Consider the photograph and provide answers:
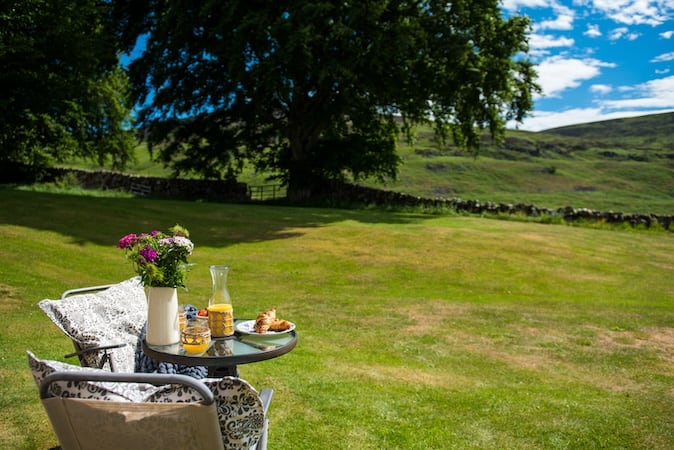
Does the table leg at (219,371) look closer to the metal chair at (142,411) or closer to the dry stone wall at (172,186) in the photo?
the metal chair at (142,411)

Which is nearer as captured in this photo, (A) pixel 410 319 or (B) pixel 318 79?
(A) pixel 410 319

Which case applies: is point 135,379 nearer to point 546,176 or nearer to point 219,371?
point 219,371

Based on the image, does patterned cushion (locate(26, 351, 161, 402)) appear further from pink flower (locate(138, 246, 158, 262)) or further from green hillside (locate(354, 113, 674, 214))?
green hillside (locate(354, 113, 674, 214))

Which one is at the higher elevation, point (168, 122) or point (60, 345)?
point (168, 122)

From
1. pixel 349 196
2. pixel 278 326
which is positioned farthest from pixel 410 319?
pixel 349 196

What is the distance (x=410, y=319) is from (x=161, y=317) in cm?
592

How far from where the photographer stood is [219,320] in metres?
3.98

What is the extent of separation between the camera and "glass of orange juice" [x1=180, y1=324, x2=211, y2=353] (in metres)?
3.67

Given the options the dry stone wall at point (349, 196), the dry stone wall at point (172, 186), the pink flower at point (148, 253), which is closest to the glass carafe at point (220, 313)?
the pink flower at point (148, 253)

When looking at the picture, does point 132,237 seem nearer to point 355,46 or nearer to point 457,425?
point 457,425

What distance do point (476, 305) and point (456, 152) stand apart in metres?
85.3

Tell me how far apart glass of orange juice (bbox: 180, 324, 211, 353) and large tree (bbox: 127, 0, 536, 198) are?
17814 mm

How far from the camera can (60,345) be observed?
6906 millimetres

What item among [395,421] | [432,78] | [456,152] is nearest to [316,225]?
[432,78]
